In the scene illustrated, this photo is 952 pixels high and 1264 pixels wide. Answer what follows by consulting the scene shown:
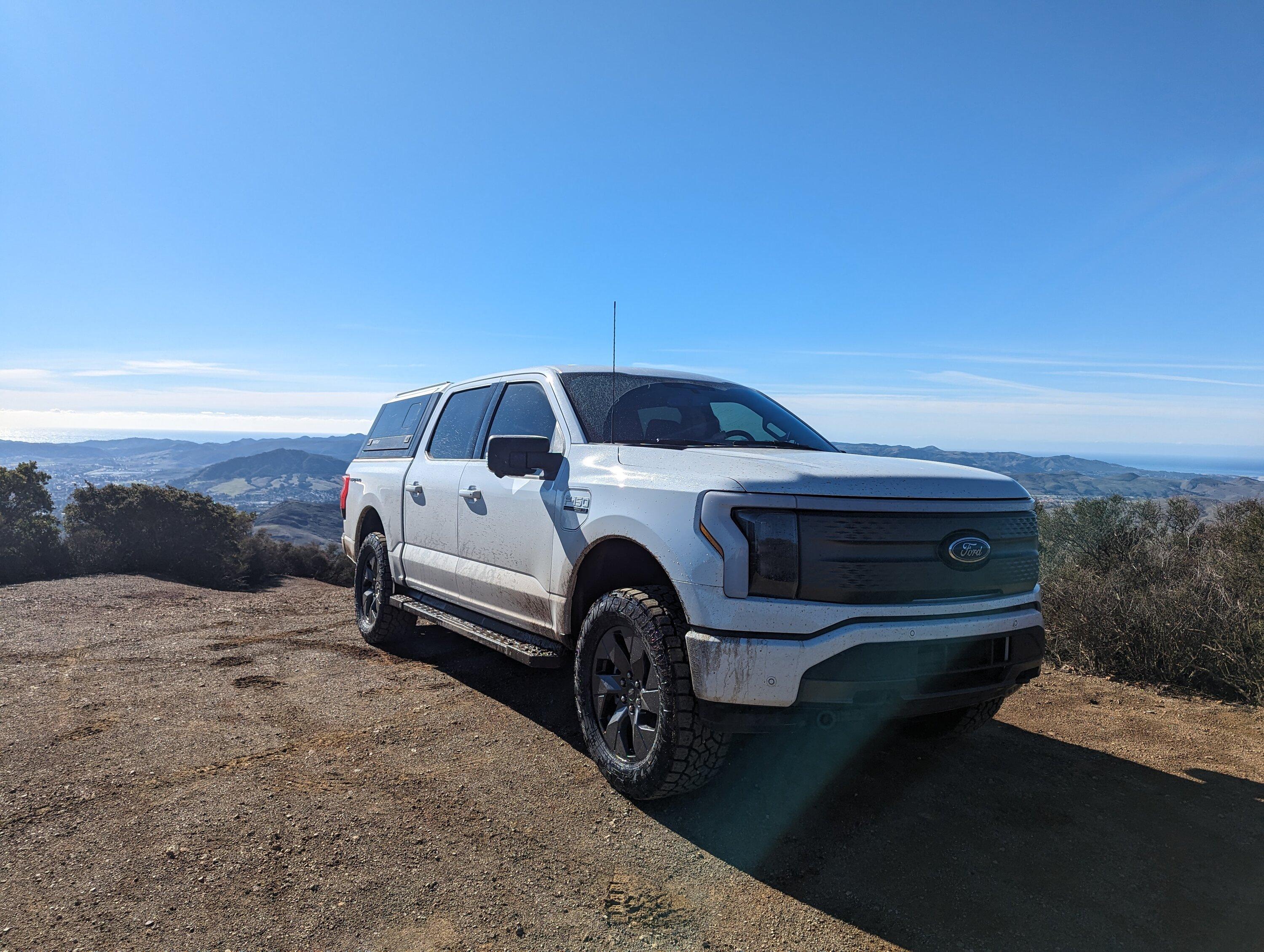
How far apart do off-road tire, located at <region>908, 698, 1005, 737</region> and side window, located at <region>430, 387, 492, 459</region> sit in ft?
10.2

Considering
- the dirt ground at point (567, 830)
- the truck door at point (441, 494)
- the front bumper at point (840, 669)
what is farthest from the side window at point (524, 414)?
the front bumper at point (840, 669)

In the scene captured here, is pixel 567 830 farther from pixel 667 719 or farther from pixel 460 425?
pixel 460 425

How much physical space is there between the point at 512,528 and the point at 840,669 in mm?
2115

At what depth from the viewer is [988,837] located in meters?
3.12

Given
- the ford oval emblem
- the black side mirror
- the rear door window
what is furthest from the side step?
the ford oval emblem

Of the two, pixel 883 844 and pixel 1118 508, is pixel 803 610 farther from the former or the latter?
pixel 1118 508

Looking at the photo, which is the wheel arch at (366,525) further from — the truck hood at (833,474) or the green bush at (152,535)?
the green bush at (152,535)

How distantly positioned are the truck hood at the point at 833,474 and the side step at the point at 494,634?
1141mm

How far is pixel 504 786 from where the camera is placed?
11.5ft

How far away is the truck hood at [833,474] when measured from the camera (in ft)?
9.75

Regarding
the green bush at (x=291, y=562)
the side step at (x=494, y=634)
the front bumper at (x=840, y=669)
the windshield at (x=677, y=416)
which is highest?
the windshield at (x=677, y=416)

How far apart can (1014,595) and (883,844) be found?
118cm

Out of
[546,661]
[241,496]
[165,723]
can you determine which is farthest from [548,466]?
[241,496]

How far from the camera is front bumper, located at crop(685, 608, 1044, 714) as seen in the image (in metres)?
2.84
